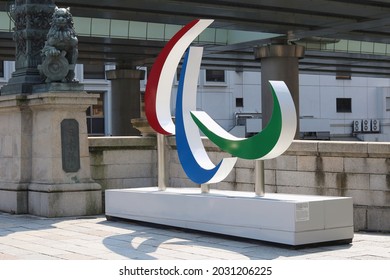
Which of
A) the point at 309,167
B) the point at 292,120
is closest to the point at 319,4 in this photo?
the point at 309,167

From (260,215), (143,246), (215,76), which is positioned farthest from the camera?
(215,76)

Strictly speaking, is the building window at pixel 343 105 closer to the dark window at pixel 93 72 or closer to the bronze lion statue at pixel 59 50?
the dark window at pixel 93 72

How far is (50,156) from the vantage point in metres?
17.2

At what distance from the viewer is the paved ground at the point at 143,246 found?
11867mm

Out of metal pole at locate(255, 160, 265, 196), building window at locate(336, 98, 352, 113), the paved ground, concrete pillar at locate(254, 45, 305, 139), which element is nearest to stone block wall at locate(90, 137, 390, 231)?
the paved ground

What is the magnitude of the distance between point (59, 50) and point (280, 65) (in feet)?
73.4

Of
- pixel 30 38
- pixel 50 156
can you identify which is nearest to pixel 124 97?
pixel 30 38

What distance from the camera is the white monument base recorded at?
12250 mm

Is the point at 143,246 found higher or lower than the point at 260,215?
lower

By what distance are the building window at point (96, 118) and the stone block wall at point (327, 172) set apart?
45.4 metres

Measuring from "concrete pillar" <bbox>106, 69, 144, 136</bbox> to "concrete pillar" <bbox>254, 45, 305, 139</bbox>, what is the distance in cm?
1101

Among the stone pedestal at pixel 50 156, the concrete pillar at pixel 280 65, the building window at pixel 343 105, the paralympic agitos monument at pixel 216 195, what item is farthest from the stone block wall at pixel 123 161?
the building window at pixel 343 105

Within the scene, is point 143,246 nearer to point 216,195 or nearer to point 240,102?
point 216,195
